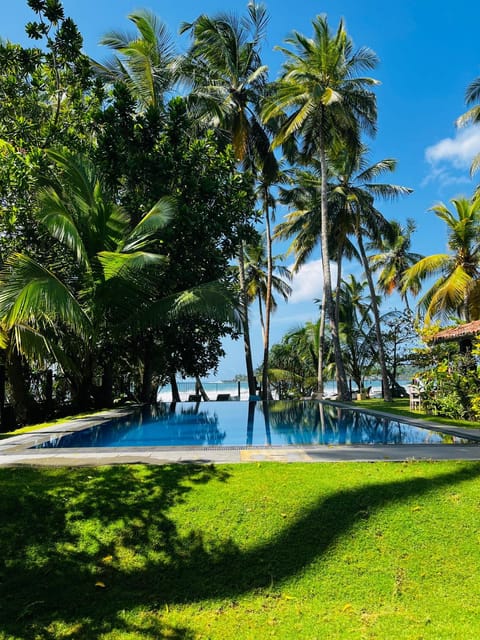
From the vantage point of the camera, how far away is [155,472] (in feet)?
15.4

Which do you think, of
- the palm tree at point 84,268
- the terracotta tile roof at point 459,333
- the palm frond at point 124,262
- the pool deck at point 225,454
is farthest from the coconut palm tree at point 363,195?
the pool deck at point 225,454

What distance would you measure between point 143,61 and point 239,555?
528 inches

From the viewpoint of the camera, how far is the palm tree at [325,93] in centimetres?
1614

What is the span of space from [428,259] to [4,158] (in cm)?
1562

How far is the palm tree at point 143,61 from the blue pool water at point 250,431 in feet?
30.5

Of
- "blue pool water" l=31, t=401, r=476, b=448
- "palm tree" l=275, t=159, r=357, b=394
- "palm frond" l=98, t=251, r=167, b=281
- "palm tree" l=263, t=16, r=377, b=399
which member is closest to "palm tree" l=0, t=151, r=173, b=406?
"palm frond" l=98, t=251, r=167, b=281

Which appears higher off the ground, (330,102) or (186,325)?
(330,102)

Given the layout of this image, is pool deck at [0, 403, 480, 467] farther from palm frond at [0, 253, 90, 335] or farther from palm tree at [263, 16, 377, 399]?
palm tree at [263, 16, 377, 399]

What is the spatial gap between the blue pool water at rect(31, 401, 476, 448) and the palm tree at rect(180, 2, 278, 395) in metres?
Answer: 5.34

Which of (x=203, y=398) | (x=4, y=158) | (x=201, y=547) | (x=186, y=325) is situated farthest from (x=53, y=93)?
(x=203, y=398)

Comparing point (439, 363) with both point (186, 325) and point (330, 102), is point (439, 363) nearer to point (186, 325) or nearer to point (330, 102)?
point (186, 325)

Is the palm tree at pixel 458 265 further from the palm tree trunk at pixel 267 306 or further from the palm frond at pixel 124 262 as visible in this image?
the palm frond at pixel 124 262

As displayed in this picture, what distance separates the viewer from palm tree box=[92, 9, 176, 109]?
41.5 feet

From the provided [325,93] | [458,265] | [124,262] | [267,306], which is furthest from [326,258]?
[124,262]
